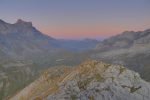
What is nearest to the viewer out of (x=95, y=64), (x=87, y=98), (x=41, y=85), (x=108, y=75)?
(x=87, y=98)

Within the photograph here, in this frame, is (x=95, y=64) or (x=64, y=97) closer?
(x=64, y=97)

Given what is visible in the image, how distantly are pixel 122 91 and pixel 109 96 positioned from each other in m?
5.37

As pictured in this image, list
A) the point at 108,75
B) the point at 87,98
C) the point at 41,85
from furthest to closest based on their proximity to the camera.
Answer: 1. the point at 41,85
2. the point at 108,75
3. the point at 87,98

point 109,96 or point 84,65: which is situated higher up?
point 84,65

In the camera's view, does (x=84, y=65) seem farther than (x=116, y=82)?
Yes

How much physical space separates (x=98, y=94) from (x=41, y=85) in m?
43.3

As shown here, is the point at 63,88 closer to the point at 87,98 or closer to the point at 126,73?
the point at 87,98

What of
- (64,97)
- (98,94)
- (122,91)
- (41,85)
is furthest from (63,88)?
(41,85)

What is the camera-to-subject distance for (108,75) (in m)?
120

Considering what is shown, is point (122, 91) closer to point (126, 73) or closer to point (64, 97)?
point (126, 73)

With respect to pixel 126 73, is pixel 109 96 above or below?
below

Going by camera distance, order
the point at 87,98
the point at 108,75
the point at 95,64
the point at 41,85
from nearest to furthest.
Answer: the point at 87,98
the point at 108,75
the point at 95,64
the point at 41,85

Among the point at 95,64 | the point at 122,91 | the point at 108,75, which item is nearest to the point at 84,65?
the point at 95,64

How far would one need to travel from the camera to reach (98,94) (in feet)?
374
